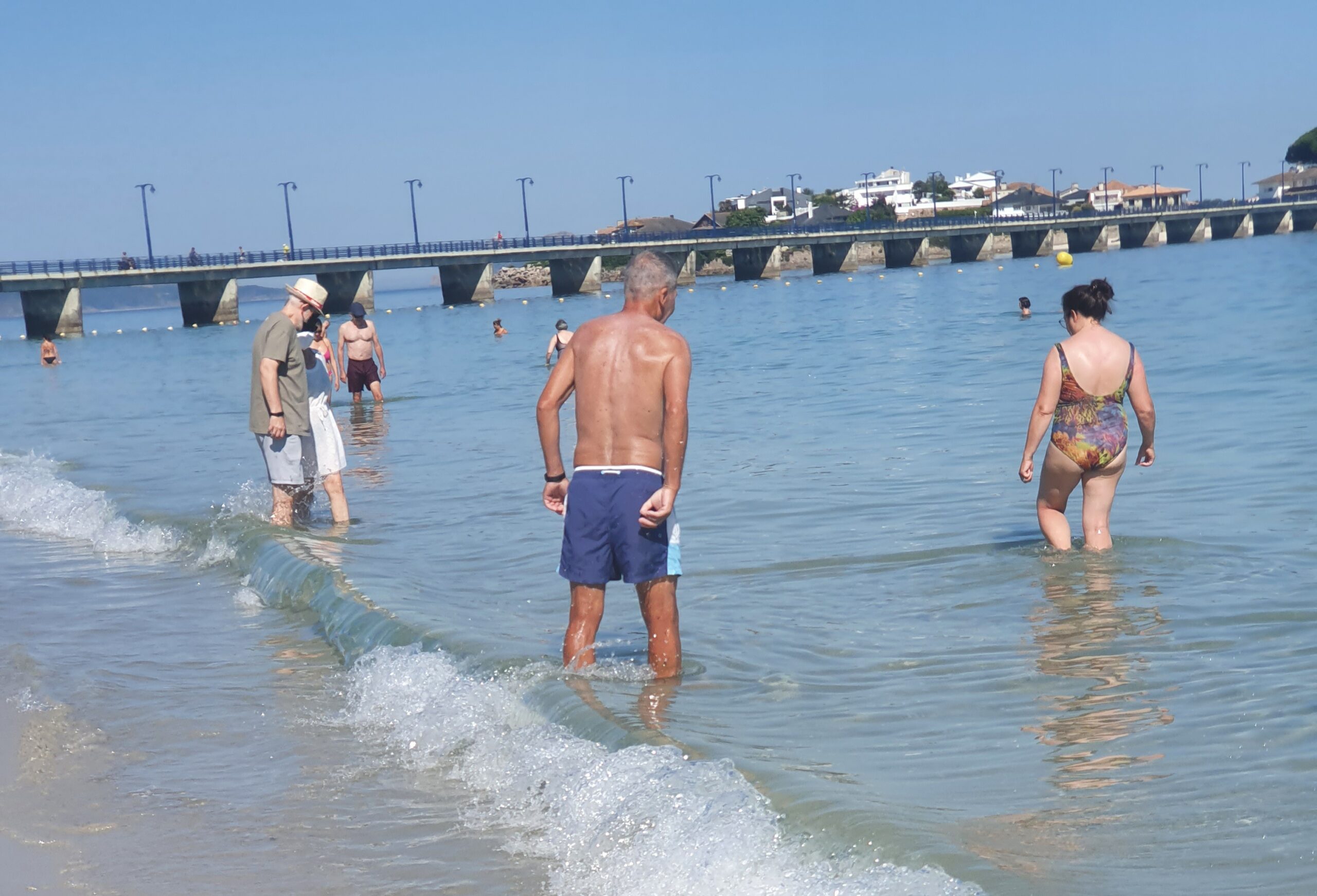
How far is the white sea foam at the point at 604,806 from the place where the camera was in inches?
142

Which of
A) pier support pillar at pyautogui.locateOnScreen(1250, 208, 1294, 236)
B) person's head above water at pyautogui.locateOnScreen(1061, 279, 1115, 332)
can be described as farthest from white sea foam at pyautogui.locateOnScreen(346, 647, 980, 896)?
pier support pillar at pyautogui.locateOnScreen(1250, 208, 1294, 236)

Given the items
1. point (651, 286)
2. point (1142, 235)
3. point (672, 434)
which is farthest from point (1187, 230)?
point (672, 434)

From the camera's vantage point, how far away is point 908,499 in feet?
33.4

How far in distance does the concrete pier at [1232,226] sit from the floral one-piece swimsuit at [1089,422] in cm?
13086

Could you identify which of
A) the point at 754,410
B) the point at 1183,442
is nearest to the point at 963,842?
the point at 1183,442

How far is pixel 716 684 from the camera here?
568cm

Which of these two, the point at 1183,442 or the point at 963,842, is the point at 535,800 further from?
the point at 1183,442

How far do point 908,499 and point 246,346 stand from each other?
44.4m

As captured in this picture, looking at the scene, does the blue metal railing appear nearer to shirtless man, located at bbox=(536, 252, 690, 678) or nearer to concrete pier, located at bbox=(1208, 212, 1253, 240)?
concrete pier, located at bbox=(1208, 212, 1253, 240)

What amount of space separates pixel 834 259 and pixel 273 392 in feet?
323

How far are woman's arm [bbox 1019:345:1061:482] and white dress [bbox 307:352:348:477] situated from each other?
184 inches

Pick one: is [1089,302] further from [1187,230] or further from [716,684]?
[1187,230]

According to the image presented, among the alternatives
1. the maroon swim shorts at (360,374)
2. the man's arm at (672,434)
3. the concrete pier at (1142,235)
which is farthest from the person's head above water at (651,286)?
the concrete pier at (1142,235)

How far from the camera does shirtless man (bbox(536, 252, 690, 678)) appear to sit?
4.92 meters
